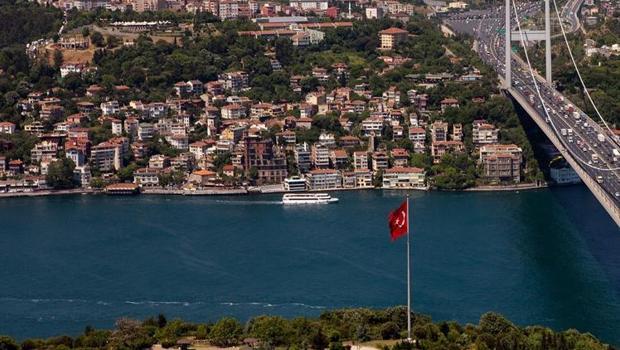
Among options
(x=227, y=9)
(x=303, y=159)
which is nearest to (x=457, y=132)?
(x=303, y=159)

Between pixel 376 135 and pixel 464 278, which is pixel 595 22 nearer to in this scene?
pixel 376 135

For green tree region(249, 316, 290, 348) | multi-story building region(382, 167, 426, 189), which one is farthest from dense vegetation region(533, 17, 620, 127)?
green tree region(249, 316, 290, 348)

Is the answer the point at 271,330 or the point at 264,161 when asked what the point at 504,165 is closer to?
the point at 264,161

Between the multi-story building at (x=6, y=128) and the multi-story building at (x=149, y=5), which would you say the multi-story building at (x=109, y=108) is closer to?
the multi-story building at (x=6, y=128)

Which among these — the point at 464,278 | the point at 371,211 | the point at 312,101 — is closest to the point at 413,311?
the point at 464,278

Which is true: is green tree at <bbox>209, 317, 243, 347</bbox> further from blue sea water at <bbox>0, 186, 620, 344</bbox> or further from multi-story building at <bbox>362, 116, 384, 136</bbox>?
multi-story building at <bbox>362, 116, 384, 136</bbox>

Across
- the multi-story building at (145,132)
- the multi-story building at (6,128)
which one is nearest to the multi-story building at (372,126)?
the multi-story building at (145,132)
